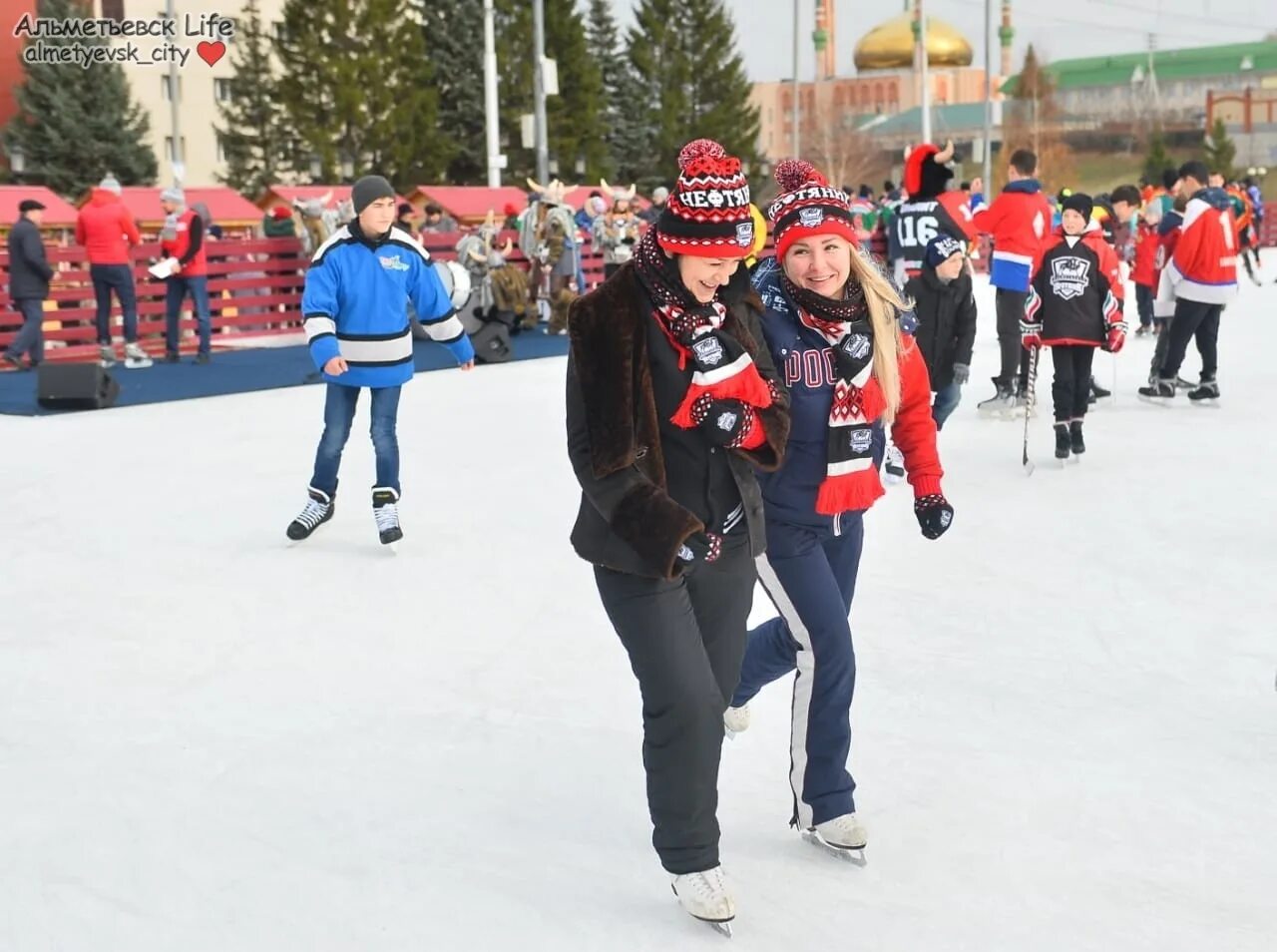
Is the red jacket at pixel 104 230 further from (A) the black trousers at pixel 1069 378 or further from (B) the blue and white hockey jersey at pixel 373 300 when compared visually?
(A) the black trousers at pixel 1069 378

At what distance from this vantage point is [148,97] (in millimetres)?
55000

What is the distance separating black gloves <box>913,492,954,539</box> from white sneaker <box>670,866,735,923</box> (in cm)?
94

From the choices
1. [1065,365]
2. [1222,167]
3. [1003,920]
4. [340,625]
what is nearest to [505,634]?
[340,625]

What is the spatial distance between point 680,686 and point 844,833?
0.65 meters

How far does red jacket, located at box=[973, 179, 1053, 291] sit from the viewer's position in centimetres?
1104

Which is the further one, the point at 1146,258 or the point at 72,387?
the point at 1146,258

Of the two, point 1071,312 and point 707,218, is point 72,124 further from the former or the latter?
point 707,218

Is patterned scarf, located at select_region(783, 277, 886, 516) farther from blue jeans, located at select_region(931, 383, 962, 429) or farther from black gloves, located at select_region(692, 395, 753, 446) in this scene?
blue jeans, located at select_region(931, 383, 962, 429)

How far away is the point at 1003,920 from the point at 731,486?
105cm

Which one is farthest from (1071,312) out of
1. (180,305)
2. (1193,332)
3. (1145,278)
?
(180,305)

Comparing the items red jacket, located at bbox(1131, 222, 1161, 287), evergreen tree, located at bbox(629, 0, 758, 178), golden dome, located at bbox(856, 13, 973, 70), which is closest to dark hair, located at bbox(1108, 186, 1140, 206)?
red jacket, located at bbox(1131, 222, 1161, 287)

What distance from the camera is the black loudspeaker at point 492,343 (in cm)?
1598

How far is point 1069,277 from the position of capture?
877 cm

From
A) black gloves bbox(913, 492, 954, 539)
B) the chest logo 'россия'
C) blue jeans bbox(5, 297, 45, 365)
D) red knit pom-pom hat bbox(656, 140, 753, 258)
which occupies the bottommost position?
black gloves bbox(913, 492, 954, 539)
